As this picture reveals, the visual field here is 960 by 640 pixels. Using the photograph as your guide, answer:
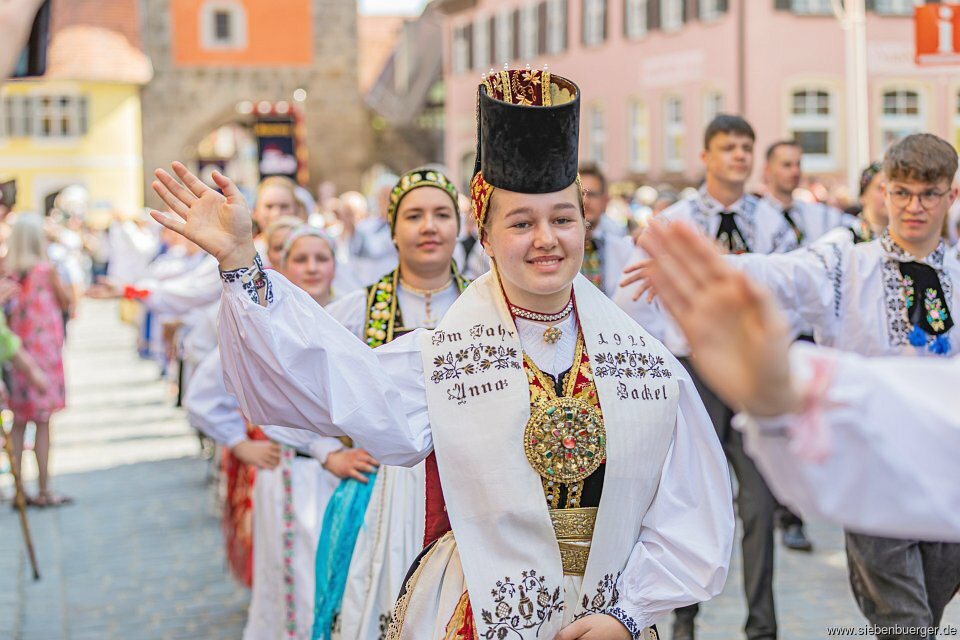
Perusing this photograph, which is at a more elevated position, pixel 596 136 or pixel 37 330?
pixel 596 136

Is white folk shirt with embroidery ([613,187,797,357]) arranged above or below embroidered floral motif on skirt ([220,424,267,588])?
above

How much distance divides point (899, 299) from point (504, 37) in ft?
106

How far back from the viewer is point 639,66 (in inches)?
1156

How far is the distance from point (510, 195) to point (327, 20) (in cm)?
4386

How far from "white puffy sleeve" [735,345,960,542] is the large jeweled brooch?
4.45ft

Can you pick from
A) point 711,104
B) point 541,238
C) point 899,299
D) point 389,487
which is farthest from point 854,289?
point 711,104

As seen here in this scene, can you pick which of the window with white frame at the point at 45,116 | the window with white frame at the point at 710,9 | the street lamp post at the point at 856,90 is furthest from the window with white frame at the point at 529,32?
the street lamp post at the point at 856,90

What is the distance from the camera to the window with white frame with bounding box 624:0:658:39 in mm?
29203

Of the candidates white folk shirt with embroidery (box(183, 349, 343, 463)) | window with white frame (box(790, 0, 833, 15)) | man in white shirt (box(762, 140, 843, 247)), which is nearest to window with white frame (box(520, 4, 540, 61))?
window with white frame (box(790, 0, 833, 15))

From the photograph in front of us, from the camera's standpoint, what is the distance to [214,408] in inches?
236

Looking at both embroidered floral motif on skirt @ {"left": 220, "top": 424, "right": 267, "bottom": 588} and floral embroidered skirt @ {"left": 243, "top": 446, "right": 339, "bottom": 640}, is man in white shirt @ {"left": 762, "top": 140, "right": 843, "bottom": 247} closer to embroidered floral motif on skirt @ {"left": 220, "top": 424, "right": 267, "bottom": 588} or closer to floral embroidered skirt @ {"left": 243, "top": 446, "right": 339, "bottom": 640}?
embroidered floral motif on skirt @ {"left": 220, "top": 424, "right": 267, "bottom": 588}

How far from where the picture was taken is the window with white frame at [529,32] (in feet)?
113

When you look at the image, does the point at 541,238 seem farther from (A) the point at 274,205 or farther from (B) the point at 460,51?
(B) the point at 460,51

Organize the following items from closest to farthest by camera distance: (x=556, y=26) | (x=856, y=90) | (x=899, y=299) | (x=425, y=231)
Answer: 1. (x=899, y=299)
2. (x=425, y=231)
3. (x=856, y=90)
4. (x=556, y=26)
